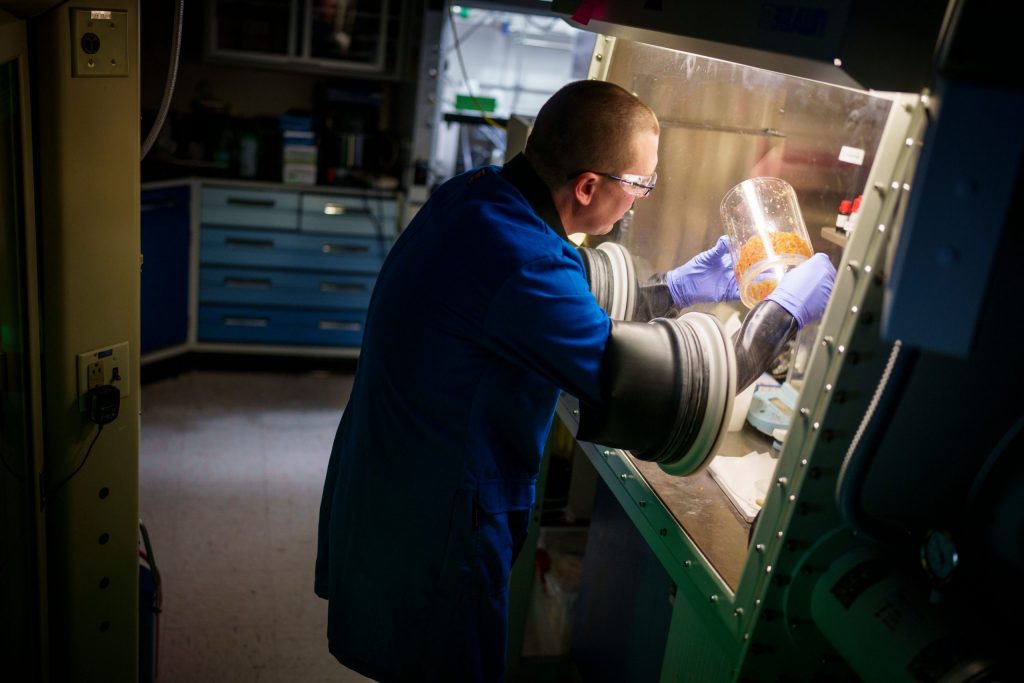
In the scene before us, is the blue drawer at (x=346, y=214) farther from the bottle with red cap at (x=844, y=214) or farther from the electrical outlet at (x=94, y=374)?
the bottle with red cap at (x=844, y=214)

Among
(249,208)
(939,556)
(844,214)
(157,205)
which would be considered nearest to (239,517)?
(157,205)

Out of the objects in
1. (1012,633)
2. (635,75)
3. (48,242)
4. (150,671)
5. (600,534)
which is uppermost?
(635,75)

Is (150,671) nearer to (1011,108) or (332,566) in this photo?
(332,566)

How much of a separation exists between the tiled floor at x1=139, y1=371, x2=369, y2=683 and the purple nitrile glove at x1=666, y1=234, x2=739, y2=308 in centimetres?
154

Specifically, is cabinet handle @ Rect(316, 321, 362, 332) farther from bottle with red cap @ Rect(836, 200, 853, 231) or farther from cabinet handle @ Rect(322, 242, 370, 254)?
bottle with red cap @ Rect(836, 200, 853, 231)

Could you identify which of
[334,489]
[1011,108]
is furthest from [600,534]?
[1011,108]

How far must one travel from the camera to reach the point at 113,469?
7.08ft

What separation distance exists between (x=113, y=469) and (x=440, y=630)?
33.0 inches

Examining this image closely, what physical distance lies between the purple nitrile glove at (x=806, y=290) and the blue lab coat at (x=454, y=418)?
1.21ft

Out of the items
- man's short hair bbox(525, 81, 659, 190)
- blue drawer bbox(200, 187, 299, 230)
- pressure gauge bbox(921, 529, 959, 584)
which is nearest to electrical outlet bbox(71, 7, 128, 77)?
man's short hair bbox(525, 81, 659, 190)

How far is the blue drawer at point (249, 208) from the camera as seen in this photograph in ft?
15.1

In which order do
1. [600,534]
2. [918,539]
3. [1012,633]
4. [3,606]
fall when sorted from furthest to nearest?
[600,534], [3,606], [918,539], [1012,633]

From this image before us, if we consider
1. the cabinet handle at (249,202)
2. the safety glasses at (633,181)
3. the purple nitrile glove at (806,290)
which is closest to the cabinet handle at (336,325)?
the cabinet handle at (249,202)

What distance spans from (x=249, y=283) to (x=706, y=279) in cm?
313
